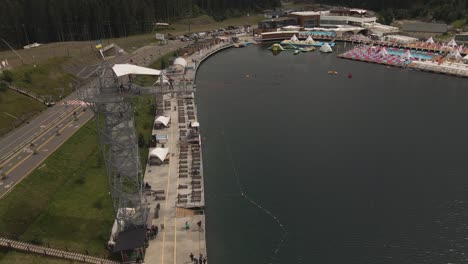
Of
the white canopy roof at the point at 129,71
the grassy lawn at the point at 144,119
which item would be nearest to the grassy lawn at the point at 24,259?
the white canopy roof at the point at 129,71

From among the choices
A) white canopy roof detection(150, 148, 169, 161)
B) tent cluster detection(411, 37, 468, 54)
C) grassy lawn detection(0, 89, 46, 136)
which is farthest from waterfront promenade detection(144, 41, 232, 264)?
tent cluster detection(411, 37, 468, 54)

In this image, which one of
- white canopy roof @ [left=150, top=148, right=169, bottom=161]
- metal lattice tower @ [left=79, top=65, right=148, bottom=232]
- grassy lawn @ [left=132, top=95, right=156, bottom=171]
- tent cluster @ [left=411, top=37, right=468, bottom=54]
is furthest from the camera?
tent cluster @ [left=411, top=37, right=468, bottom=54]

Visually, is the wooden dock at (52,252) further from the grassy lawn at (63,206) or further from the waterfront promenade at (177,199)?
the waterfront promenade at (177,199)

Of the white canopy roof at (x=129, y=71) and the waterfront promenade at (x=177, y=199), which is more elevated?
the white canopy roof at (x=129, y=71)

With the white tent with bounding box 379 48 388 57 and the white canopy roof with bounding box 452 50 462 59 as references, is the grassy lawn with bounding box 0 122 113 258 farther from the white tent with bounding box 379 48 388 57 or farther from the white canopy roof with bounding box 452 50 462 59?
the white canopy roof with bounding box 452 50 462 59

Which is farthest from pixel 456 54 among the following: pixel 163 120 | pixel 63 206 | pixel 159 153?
pixel 63 206

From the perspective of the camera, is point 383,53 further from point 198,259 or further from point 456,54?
point 198,259
